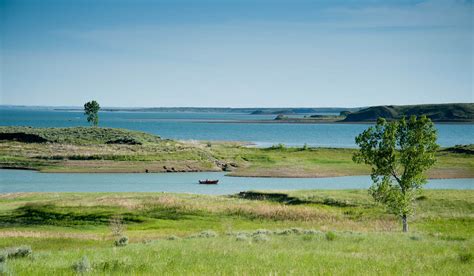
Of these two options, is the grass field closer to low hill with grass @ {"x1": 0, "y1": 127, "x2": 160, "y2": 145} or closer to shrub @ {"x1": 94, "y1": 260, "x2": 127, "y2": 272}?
shrub @ {"x1": 94, "y1": 260, "x2": 127, "y2": 272}

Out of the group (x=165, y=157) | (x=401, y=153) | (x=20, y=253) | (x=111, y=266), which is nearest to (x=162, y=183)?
(x=165, y=157)

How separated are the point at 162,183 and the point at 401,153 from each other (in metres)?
55.6

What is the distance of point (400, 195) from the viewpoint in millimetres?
41969

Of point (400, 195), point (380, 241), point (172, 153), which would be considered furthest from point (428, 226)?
point (172, 153)

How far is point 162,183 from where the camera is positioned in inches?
3666

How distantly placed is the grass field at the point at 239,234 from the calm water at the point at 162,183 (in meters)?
16.1

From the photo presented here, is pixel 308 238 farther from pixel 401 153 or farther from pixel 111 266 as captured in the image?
pixel 401 153

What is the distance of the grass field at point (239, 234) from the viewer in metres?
14.7

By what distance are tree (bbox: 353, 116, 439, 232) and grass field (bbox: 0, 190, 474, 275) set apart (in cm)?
286

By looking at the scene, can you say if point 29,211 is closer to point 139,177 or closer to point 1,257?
Answer: point 1,257

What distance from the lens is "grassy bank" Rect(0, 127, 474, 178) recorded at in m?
110

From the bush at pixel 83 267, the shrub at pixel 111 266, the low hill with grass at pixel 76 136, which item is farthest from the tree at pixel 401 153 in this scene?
the low hill with grass at pixel 76 136

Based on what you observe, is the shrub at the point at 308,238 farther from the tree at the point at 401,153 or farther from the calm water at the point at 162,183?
the calm water at the point at 162,183

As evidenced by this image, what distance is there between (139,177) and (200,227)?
186 ft
